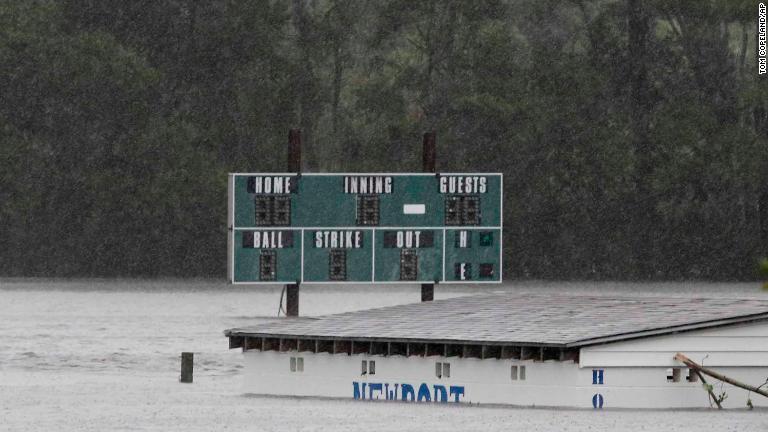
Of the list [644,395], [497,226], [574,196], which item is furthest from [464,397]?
[574,196]

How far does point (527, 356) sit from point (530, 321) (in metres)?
2.74

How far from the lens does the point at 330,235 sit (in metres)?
48.7

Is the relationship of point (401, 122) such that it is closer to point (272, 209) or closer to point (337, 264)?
point (337, 264)

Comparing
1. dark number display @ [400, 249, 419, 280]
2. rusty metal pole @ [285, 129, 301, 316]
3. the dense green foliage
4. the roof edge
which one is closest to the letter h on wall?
the roof edge

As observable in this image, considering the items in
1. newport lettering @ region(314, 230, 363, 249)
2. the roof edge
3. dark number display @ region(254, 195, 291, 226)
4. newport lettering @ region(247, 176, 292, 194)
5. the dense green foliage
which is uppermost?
the dense green foliage

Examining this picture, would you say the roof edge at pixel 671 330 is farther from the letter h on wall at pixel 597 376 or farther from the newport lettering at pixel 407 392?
the newport lettering at pixel 407 392

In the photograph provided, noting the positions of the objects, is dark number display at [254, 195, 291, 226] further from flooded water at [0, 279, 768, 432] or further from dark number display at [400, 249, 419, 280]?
flooded water at [0, 279, 768, 432]

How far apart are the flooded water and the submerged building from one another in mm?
495

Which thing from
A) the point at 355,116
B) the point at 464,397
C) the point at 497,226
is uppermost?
the point at 355,116

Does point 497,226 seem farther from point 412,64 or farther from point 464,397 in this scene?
point 412,64

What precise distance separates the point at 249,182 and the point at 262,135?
107 ft

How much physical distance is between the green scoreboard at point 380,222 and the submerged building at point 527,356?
574 inches

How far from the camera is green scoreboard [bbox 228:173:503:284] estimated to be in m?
48.4

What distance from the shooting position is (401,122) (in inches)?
3132
